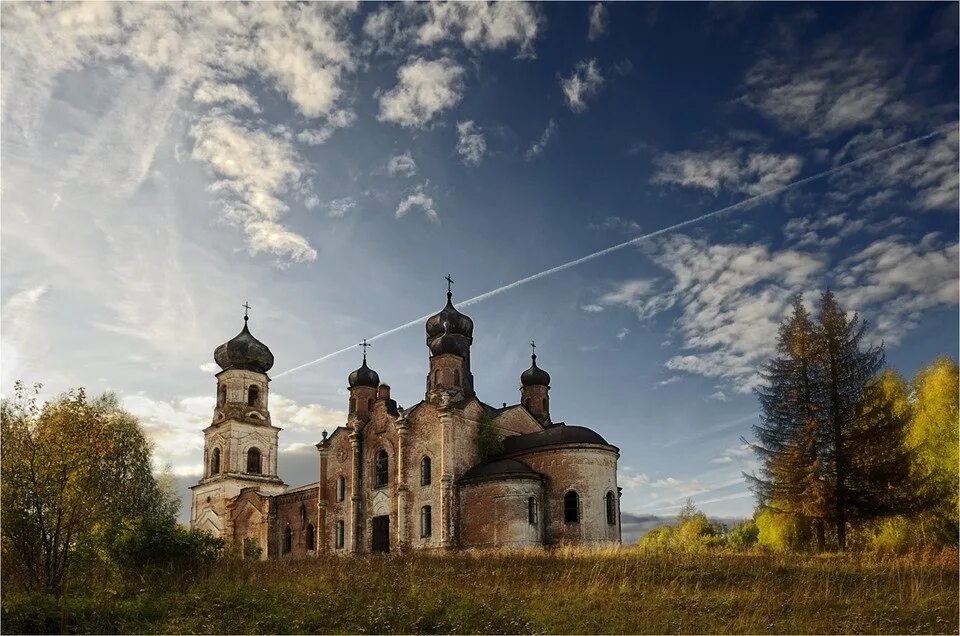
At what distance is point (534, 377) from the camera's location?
4231 cm

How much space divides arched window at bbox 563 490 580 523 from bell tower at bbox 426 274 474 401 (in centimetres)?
824

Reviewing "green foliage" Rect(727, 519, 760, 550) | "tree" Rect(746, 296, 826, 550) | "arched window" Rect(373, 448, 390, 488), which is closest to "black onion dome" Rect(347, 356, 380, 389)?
"arched window" Rect(373, 448, 390, 488)

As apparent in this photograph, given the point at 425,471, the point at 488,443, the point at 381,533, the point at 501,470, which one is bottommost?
the point at 381,533

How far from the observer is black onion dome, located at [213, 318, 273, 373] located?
48750 mm

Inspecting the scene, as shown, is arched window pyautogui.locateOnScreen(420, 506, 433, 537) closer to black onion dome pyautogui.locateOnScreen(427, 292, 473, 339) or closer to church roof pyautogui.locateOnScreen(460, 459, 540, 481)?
church roof pyautogui.locateOnScreen(460, 459, 540, 481)

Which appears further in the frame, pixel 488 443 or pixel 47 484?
pixel 488 443

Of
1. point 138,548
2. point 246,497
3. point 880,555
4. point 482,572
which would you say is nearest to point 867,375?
point 880,555

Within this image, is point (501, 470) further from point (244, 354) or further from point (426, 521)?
point (244, 354)

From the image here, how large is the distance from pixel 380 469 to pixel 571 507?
10.8 metres

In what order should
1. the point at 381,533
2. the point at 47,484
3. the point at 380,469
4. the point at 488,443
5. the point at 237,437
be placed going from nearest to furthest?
the point at 47,484, the point at 488,443, the point at 381,533, the point at 380,469, the point at 237,437

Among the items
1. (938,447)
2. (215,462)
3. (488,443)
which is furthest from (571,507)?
(215,462)

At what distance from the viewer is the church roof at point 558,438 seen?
32.2m

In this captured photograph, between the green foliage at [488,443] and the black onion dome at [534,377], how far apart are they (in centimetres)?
727

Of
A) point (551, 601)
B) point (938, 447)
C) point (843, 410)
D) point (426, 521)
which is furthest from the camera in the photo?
point (426, 521)
